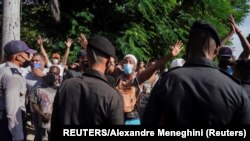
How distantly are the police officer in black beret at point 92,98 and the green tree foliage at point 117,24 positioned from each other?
393 inches

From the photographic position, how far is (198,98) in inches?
136

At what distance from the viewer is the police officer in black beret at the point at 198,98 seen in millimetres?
3436

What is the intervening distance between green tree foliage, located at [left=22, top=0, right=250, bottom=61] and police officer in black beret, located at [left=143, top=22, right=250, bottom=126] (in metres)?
10.8

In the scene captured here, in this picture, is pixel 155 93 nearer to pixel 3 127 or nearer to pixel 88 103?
pixel 88 103

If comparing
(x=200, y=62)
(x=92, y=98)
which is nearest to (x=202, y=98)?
(x=200, y=62)

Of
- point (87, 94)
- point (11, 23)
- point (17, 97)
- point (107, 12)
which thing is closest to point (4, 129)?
point (17, 97)

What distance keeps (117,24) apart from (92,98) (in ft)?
38.1

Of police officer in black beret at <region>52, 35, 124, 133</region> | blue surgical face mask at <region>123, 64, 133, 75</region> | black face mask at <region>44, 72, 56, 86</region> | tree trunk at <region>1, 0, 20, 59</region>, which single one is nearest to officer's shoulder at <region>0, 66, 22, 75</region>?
police officer in black beret at <region>52, 35, 124, 133</region>

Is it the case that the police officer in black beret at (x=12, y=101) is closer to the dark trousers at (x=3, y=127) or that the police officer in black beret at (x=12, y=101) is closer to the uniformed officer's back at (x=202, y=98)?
the dark trousers at (x=3, y=127)

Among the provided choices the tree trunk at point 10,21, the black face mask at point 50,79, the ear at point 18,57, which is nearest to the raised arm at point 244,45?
the ear at point 18,57

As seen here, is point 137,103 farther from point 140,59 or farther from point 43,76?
point 140,59

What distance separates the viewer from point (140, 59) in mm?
14555

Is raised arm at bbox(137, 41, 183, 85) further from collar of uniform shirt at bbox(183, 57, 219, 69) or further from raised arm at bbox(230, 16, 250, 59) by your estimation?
collar of uniform shirt at bbox(183, 57, 219, 69)

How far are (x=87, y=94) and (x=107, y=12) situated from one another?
38.5 feet
